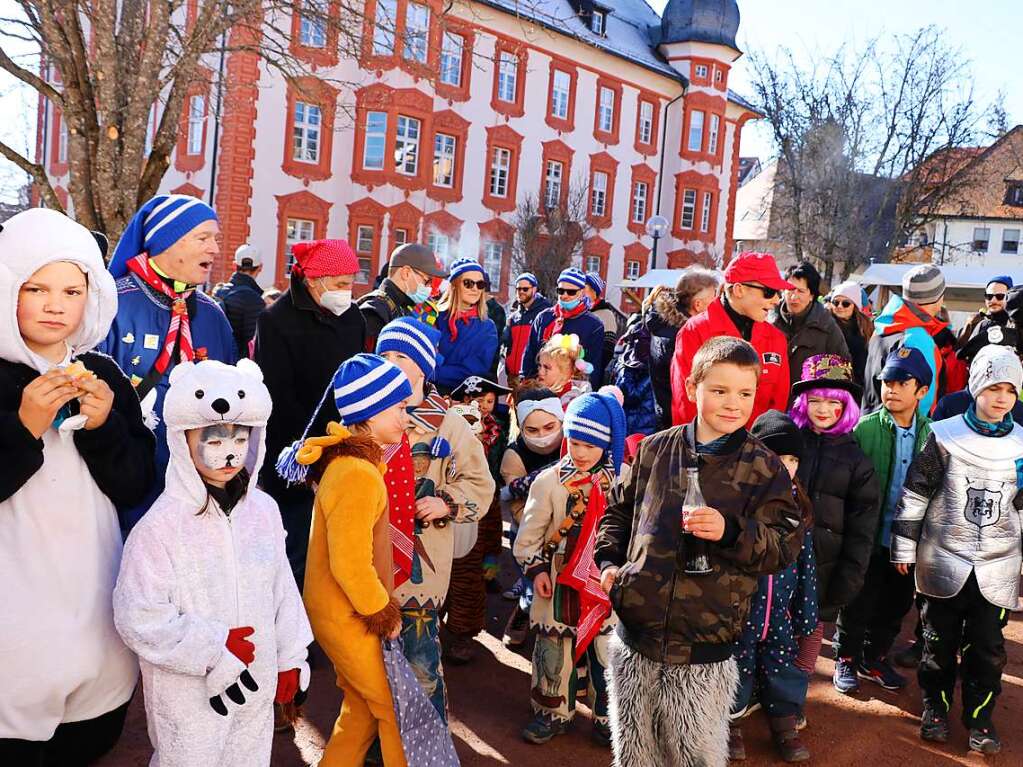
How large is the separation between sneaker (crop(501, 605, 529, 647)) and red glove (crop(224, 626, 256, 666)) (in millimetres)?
2803

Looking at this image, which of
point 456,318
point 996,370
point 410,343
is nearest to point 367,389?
point 410,343

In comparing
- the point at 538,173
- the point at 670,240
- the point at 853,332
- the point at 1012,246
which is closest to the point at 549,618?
the point at 853,332

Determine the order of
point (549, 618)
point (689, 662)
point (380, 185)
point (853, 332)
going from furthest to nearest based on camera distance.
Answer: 1. point (380, 185)
2. point (853, 332)
3. point (549, 618)
4. point (689, 662)

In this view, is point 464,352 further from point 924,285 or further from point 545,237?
point 545,237

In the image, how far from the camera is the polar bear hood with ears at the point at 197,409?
9.52 feet

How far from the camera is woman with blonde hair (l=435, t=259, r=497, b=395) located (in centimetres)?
638

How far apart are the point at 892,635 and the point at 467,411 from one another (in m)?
2.91

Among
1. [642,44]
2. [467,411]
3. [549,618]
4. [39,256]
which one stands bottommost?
[549,618]

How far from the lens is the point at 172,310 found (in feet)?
13.2

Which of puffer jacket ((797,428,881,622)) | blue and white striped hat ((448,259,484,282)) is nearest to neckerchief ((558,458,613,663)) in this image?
puffer jacket ((797,428,881,622))

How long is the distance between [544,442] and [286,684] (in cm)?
256

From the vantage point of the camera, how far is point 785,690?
4555 millimetres

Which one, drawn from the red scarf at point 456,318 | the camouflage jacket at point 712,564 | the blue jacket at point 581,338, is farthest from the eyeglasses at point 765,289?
the blue jacket at point 581,338

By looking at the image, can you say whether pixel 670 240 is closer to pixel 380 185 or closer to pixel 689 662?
pixel 380 185
